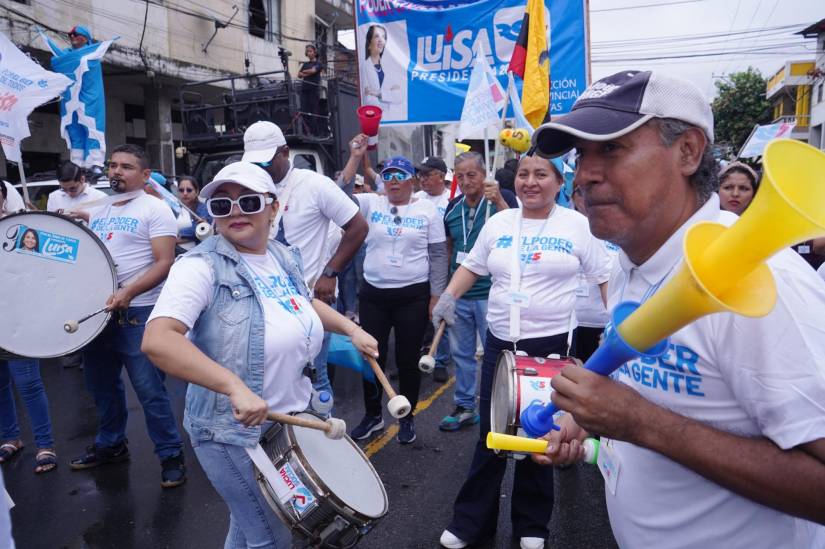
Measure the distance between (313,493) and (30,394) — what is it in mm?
3219

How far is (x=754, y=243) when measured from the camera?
2.90ft

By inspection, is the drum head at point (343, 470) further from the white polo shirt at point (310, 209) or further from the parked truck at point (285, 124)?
the parked truck at point (285, 124)

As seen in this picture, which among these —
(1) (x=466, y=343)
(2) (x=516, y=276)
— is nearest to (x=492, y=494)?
(2) (x=516, y=276)

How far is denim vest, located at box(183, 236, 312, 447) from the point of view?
7.04 feet

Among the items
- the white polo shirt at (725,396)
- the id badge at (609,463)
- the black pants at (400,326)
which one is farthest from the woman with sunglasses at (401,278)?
the white polo shirt at (725,396)

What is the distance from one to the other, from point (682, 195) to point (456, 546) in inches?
99.0

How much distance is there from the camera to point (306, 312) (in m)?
2.46

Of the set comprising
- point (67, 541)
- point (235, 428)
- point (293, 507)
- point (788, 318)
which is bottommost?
point (67, 541)

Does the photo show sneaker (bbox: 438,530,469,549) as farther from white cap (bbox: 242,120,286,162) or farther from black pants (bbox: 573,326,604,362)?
white cap (bbox: 242,120,286,162)

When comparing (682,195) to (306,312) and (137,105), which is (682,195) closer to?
(306,312)

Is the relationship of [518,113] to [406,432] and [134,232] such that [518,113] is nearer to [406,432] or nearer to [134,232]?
[406,432]

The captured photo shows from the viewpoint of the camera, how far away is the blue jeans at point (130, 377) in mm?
3936

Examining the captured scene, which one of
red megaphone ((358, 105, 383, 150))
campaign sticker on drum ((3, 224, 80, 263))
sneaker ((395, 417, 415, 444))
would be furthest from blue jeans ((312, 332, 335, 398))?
red megaphone ((358, 105, 383, 150))

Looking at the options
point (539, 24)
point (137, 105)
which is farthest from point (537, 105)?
point (137, 105)
